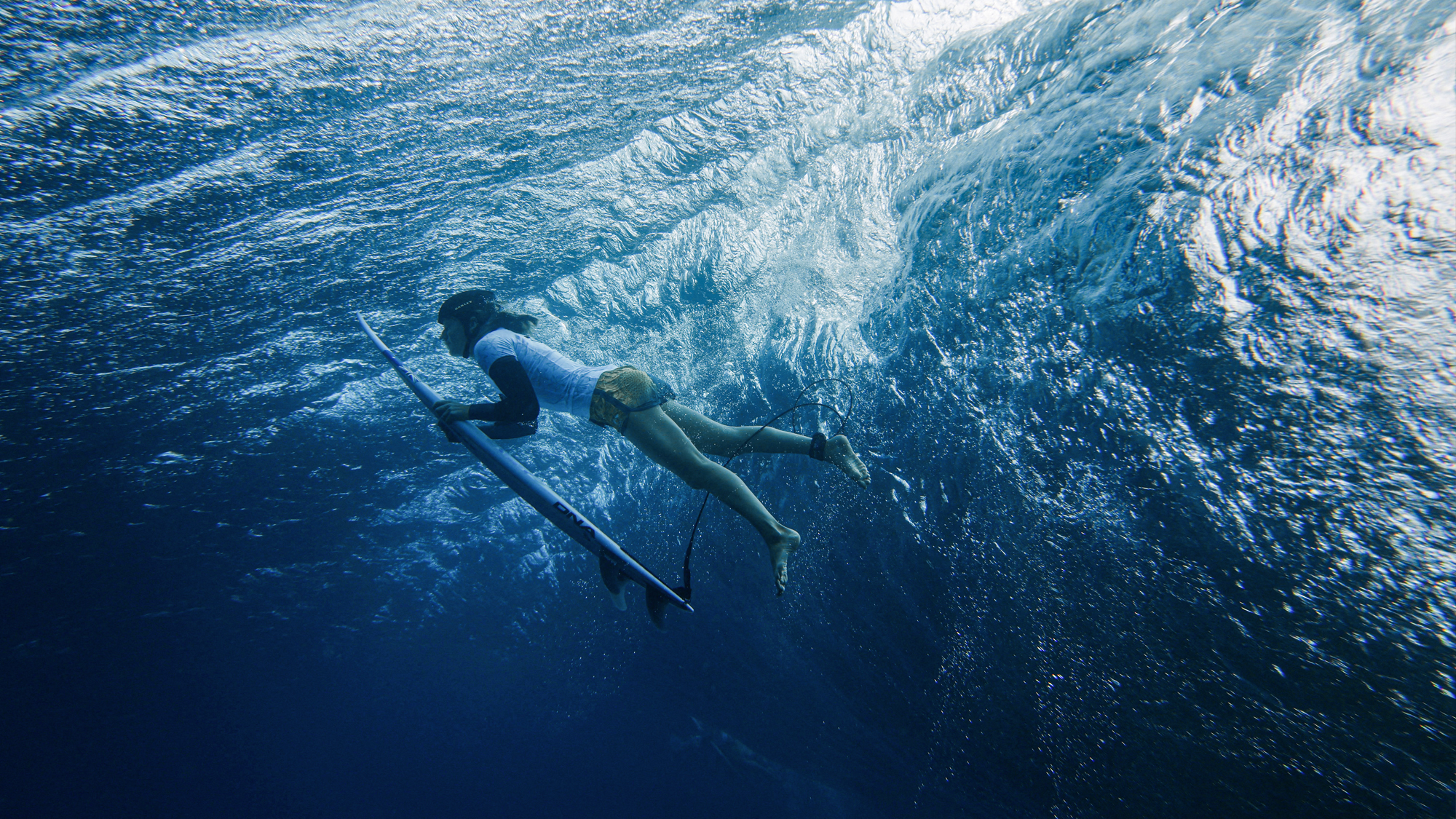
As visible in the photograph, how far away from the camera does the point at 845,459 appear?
336 cm

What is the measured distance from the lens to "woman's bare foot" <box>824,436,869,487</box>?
11.0 feet

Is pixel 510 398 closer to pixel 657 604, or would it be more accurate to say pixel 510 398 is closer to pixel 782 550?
pixel 657 604

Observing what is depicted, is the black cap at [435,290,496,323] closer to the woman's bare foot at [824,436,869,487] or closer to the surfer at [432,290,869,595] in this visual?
the surfer at [432,290,869,595]

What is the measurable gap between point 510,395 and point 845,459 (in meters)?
2.28

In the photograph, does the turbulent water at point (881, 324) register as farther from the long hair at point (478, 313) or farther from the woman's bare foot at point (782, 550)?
the woman's bare foot at point (782, 550)

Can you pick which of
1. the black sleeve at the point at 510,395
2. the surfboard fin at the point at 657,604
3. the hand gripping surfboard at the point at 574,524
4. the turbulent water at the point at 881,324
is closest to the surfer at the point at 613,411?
the black sleeve at the point at 510,395

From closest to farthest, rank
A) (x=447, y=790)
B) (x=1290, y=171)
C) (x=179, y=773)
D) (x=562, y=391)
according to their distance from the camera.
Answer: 1. (x=1290, y=171)
2. (x=562, y=391)
3. (x=179, y=773)
4. (x=447, y=790)

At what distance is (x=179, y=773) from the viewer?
725 inches

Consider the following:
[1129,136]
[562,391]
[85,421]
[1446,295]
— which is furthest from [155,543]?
[1446,295]

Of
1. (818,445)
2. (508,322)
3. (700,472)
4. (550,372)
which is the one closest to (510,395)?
(550,372)

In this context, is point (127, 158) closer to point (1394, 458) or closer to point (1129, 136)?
point (1129, 136)

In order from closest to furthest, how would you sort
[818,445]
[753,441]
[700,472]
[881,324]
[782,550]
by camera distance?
[782,550]
[700,472]
[818,445]
[753,441]
[881,324]

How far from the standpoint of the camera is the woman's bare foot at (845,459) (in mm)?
3355

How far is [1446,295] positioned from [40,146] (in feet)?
30.8
